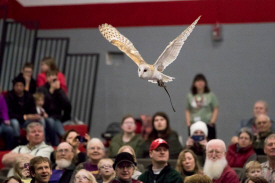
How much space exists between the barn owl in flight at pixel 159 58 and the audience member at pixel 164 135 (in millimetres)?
1956

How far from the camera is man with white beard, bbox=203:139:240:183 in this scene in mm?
5051

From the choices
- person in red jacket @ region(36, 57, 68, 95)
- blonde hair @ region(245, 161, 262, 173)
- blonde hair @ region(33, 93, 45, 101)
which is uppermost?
person in red jacket @ region(36, 57, 68, 95)

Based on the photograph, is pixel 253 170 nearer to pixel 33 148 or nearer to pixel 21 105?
pixel 33 148

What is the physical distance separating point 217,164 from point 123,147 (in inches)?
34.9

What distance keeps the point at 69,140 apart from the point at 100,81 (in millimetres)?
3338

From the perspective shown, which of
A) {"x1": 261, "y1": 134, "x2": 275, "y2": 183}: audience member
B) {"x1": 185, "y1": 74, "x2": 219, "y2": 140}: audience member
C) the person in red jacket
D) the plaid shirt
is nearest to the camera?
the plaid shirt

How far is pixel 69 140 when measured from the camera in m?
6.05

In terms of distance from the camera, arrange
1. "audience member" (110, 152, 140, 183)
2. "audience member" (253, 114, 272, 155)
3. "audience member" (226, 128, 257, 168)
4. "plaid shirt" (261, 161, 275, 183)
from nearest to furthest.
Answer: "audience member" (110, 152, 140, 183)
"plaid shirt" (261, 161, 275, 183)
"audience member" (226, 128, 257, 168)
"audience member" (253, 114, 272, 155)

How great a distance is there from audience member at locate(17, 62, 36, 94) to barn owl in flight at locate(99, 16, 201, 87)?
309 cm

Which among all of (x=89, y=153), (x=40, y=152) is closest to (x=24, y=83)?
(x=40, y=152)

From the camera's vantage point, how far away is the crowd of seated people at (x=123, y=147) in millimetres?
5012

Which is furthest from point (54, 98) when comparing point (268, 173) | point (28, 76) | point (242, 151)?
point (268, 173)

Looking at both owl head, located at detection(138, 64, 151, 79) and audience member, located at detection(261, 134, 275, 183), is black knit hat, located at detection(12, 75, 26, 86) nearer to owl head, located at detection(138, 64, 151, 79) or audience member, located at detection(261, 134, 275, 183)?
audience member, located at detection(261, 134, 275, 183)

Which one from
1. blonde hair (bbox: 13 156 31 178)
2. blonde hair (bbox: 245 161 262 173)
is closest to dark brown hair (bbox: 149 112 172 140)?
blonde hair (bbox: 245 161 262 173)
